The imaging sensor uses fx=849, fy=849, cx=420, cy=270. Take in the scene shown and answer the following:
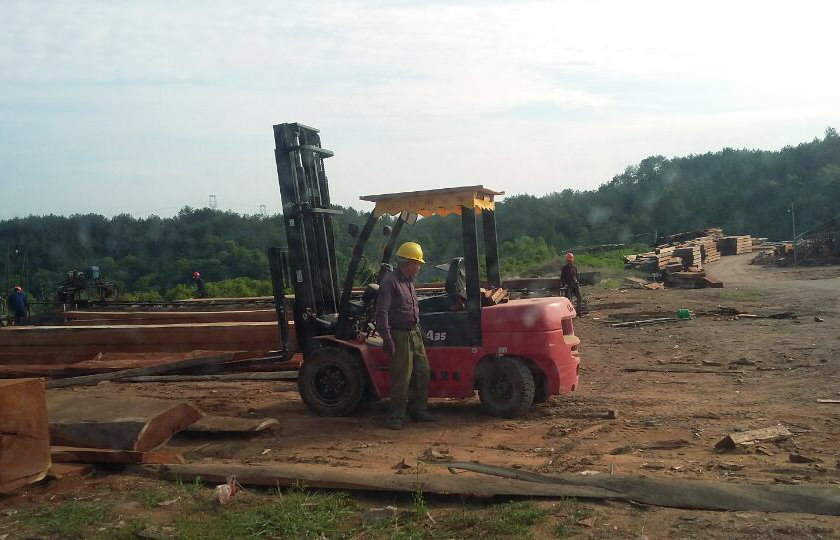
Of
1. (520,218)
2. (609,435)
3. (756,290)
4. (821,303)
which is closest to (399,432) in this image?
(609,435)

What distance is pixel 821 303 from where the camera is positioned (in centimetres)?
1994

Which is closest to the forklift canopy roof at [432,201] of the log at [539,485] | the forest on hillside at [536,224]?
the log at [539,485]

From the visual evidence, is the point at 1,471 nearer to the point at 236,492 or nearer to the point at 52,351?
the point at 236,492

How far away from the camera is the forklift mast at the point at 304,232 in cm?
958

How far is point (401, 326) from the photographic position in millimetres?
8219

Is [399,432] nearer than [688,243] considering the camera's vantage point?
Yes

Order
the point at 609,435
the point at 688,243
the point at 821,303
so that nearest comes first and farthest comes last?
1. the point at 609,435
2. the point at 821,303
3. the point at 688,243

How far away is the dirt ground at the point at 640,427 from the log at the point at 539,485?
13 centimetres

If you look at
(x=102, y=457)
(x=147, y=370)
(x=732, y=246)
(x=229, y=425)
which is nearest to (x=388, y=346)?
(x=229, y=425)

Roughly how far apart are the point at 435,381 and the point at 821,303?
14.6m

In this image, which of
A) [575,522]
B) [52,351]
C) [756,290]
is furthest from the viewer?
[756,290]

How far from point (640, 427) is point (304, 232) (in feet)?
13.9

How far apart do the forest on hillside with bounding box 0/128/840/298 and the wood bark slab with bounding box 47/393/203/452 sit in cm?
1341

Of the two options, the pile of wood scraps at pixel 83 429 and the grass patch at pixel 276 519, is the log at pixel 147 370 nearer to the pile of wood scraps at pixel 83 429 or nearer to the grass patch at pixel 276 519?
the pile of wood scraps at pixel 83 429
